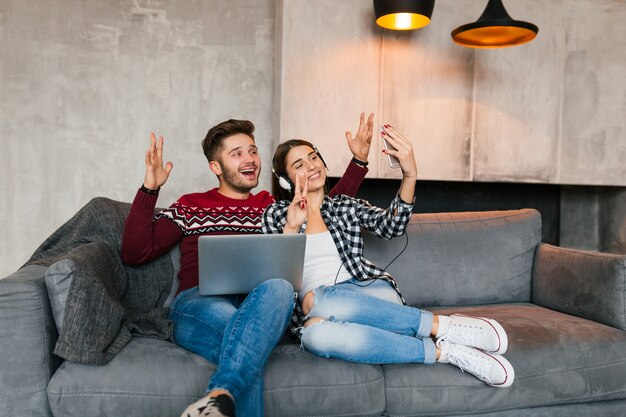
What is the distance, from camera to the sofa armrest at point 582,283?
82.7 inches

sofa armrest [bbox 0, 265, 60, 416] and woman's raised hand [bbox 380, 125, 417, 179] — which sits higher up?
woman's raised hand [bbox 380, 125, 417, 179]

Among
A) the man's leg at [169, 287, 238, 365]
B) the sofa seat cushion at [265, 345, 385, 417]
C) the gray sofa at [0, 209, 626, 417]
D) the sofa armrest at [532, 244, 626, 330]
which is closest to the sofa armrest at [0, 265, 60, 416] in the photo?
the gray sofa at [0, 209, 626, 417]

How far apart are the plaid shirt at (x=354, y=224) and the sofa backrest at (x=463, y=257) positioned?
0.26m

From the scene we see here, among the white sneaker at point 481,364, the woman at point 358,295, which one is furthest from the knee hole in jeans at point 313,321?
the white sneaker at point 481,364

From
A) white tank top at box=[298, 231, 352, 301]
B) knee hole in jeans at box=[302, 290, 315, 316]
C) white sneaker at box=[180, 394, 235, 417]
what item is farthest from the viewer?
white tank top at box=[298, 231, 352, 301]

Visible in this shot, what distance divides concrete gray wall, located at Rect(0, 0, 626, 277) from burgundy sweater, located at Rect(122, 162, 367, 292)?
43.5 inches

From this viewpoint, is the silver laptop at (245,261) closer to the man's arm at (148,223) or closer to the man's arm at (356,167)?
the man's arm at (148,223)

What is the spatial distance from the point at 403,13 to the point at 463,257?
1316 mm

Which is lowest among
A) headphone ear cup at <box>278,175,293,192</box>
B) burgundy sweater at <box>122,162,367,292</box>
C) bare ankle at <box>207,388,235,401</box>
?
bare ankle at <box>207,388,235,401</box>

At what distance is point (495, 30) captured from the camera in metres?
2.86

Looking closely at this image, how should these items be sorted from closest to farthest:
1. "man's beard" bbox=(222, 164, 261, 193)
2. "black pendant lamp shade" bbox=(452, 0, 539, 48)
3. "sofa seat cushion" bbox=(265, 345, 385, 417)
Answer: "sofa seat cushion" bbox=(265, 345, 385, 417) → "man's beard" bbox=(222, 164, 261, 193) → "black pendant lamp shade" bbox=(452, 0, 539, 48)

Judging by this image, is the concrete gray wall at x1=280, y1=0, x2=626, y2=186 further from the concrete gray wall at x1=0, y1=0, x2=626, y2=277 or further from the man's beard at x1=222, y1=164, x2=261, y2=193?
the man's beard at x1=222, y1=164, x2=261, y2=193

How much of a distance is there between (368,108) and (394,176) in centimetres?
44

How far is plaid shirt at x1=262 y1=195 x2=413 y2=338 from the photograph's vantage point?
205cm
